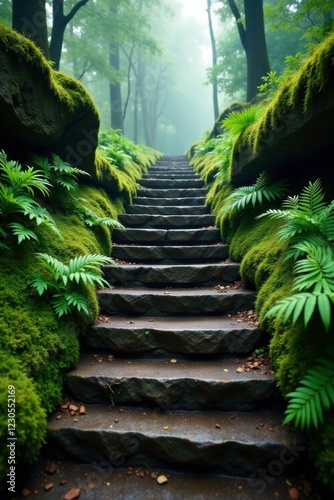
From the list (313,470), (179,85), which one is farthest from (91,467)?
(179,85)

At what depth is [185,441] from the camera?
2281 mm

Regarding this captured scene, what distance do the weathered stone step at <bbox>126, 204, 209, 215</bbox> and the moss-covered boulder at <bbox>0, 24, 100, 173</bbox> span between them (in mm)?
1654

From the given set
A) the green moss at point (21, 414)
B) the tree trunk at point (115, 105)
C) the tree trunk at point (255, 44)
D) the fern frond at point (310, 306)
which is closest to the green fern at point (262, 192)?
the fern frond at point (310, 306)

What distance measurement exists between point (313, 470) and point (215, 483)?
78 cm

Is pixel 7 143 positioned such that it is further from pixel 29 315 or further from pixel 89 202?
pixel 29 315

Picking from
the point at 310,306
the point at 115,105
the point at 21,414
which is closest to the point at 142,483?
the point at 21,414

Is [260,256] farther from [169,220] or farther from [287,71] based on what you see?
[287,71]

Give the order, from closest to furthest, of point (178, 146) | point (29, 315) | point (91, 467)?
point (91, 467) < point (29, 315) < point (178, 146)

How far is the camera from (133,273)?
434cm

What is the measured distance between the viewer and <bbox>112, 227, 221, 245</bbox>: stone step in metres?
5.35

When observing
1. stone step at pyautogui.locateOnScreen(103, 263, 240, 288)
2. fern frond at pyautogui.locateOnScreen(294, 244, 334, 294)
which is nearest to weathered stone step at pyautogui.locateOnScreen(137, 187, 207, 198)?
stone step at pyautogui.locateOnScreen(103, 263, 240, 288)

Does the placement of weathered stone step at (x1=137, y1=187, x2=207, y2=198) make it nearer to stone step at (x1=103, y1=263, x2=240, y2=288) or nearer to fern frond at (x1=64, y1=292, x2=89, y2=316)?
stone step at (x1=103, y1=263, x2=240, y2=288)

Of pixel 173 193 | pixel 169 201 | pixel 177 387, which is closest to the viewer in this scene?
pixel 177 387

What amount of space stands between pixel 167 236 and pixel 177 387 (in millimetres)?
3171
